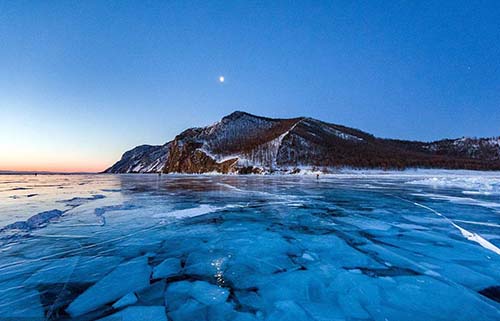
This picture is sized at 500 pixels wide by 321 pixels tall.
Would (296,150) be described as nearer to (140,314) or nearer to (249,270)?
(249,270)

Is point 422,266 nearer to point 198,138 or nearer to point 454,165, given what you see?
point 454,165

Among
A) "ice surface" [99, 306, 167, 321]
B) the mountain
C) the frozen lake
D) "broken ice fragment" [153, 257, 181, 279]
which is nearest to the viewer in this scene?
"ice surface" [99, 306, 167, 321]

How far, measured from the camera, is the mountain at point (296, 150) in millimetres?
82750

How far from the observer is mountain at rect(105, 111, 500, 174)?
8275 centimetres

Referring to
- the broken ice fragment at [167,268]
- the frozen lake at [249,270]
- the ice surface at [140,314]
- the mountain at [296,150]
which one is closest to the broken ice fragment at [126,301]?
the frozen lake at [249,270]

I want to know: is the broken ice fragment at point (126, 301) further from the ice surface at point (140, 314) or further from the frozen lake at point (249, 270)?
the ice surface at point (140, 314)

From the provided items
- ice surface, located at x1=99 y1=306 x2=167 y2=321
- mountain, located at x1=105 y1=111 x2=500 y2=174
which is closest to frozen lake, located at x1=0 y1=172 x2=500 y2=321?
ice surface, located at x1=99 y1=306 x2=167 y2=321

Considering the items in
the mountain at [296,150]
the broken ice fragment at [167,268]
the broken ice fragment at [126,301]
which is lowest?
the broken ice fragment at [167,268]

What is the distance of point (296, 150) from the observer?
9519 cm

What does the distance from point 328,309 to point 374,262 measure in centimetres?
190

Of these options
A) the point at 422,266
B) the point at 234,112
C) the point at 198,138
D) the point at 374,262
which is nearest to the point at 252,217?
the point at 374,262

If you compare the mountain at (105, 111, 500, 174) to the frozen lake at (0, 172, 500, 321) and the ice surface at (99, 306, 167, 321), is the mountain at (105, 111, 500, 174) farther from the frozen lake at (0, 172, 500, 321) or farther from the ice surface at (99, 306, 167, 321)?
the ice surface at (99, 306, 167, 321)

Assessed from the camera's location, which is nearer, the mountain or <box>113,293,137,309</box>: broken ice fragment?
<box>113,293,137,309</box>: broken ice fragment

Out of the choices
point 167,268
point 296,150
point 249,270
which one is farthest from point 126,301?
point 296,150
